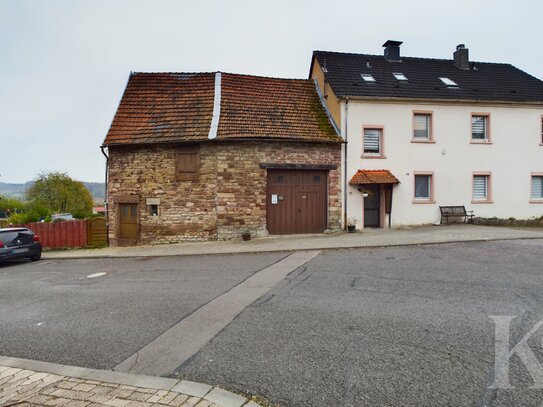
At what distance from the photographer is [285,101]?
17703mm

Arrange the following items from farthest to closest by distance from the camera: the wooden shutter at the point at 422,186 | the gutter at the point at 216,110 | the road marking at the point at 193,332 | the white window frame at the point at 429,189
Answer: the wooden shutter at the point at 422,186
the white window frame at the point at 429,189
the gutter at the point at 216,110
the road marking at the point at 193,332

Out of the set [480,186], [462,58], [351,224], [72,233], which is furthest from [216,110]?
[462,58]

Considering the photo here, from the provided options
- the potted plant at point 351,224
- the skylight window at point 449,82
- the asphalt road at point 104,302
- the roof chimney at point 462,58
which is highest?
the roof chimney at point 462,58

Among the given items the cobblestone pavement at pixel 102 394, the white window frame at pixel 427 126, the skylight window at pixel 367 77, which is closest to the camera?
the cobblestone pavement at pixel 102 394

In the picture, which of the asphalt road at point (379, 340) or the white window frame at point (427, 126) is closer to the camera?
the asphalt road at point (379, 340)

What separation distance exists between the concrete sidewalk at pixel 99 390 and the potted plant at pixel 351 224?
519 inches

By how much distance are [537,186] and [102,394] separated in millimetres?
21840

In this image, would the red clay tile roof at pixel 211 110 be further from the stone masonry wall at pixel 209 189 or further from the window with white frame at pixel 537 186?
the window with white frame at pixel 537 186

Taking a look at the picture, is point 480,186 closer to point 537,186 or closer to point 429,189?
point 429,189

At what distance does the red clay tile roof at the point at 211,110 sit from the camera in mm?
15500

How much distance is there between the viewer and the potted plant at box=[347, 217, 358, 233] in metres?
15.8

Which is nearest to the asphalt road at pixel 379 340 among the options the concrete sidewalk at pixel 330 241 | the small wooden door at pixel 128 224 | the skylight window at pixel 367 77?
the concrete sidewalk at pixel 330 241

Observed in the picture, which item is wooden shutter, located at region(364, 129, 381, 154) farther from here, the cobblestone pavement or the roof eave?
the cobblestone pavement

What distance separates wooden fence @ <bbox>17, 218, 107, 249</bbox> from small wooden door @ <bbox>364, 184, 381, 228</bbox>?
1266cm
